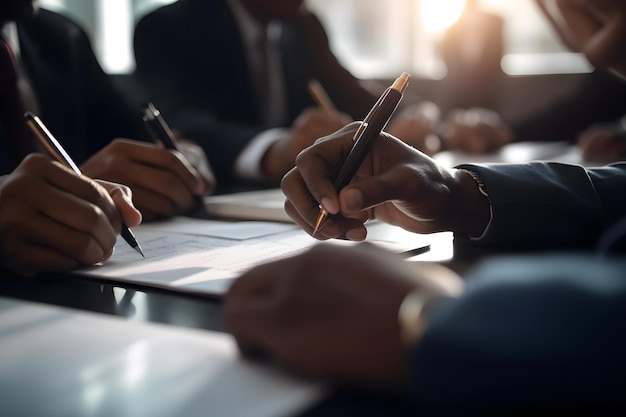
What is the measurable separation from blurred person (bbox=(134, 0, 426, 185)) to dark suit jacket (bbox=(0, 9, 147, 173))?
0.25 m

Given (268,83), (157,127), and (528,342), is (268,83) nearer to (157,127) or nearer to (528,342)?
(157,127)

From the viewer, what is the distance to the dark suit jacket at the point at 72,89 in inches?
55.7

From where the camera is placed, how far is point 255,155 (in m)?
1.63

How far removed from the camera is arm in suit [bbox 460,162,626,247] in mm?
791

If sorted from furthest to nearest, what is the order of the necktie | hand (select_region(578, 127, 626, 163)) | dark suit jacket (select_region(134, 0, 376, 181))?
the necktie
dark suit jacket (select_region(134, 0, 376, 181))
hand (select_region(578, 127, 626, 163))

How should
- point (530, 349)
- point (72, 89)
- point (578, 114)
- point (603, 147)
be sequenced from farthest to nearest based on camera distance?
point (578, 114)
point (603, 147)
point (72, 89)
point (530, 349)

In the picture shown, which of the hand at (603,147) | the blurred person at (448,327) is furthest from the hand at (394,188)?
the hand at (603,147)

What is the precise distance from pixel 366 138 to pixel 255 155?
0.87 m

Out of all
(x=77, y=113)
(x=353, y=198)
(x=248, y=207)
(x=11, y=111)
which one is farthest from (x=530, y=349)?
(x=77, y=113)

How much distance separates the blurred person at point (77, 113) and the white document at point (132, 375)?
1.22ft

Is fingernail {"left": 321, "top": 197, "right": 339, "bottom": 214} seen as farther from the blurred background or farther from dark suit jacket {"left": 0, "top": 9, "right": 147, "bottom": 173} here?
the blurred background

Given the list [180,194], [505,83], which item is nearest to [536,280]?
[180,194]

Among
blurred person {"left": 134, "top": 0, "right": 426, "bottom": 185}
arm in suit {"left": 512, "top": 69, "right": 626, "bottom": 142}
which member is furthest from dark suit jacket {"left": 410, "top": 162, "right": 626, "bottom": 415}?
arm in suit {"left": 512, "top": 69, "right": 626, "bottom": 142}

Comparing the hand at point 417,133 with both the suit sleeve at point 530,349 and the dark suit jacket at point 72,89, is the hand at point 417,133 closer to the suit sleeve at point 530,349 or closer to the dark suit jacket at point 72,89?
the dark suit jacket at point 72,89
